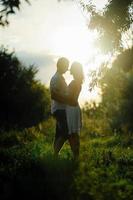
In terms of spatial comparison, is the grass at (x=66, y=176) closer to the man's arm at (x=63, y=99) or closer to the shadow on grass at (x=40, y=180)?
the shadow on grass at (x=40, y=180)

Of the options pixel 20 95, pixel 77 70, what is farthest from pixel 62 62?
pixel 20 95

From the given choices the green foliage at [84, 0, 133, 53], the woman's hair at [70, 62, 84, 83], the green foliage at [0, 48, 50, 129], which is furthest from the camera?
the green foliage at [0, 48, 50, 129]

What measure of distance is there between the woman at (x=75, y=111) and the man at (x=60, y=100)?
11cm

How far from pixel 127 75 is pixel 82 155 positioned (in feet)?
44.6

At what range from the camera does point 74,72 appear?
1223cm

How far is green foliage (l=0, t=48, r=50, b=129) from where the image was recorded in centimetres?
3575

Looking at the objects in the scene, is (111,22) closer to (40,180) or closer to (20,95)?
(40,180)

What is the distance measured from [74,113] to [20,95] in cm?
2479

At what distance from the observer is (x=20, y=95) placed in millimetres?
36781

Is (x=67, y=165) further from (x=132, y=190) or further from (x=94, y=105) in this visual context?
(x=94, y=105)

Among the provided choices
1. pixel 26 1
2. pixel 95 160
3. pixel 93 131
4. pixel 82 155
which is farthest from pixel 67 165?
pixel 93 131

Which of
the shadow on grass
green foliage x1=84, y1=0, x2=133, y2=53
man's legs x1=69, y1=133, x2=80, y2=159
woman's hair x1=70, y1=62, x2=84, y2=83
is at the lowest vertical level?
the shadow on grass

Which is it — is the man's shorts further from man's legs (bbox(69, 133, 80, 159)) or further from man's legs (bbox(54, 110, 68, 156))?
man's legs (bbox(69, 133, 80, 159))

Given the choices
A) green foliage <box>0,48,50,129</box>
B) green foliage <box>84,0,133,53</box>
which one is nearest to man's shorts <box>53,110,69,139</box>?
green foliage <box>84,0,133,53</box>
